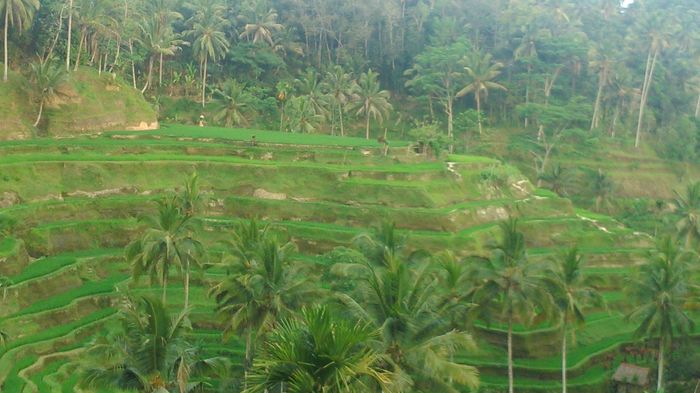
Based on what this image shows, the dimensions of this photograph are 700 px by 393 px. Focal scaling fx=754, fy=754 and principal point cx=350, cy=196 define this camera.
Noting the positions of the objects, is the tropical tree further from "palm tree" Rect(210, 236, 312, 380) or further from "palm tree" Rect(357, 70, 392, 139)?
"palm tree" Rect(210, 236, 312, 380)

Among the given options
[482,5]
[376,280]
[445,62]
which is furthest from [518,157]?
[376,280]

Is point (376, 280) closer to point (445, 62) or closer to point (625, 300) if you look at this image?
point (625, 300)

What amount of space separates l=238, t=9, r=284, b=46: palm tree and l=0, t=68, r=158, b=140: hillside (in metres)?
23.9

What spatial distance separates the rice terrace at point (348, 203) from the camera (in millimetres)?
19375

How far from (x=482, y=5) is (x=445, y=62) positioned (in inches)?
821

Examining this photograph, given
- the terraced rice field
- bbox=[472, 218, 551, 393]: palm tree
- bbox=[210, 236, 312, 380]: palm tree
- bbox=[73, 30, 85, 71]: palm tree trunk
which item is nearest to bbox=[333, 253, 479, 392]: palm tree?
bbox=[210, 236, 312, 380]: palm tree

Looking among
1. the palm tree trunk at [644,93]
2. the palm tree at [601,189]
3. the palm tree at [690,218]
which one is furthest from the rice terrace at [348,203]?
the palm tree trunk at [644,93]

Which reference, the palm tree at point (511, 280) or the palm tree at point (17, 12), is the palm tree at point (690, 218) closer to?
the palm tree at point (511, 280)

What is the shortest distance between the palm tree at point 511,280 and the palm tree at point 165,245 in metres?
10.8

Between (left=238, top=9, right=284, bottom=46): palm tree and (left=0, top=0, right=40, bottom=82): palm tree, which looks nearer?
(left=0, top=0, right=40, bottom=82): palm tree

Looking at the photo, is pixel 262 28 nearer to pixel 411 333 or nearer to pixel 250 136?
pixel 250 136

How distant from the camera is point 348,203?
4359 cm

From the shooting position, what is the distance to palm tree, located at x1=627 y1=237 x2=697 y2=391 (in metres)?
30.9

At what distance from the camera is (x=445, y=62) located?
7212cm
